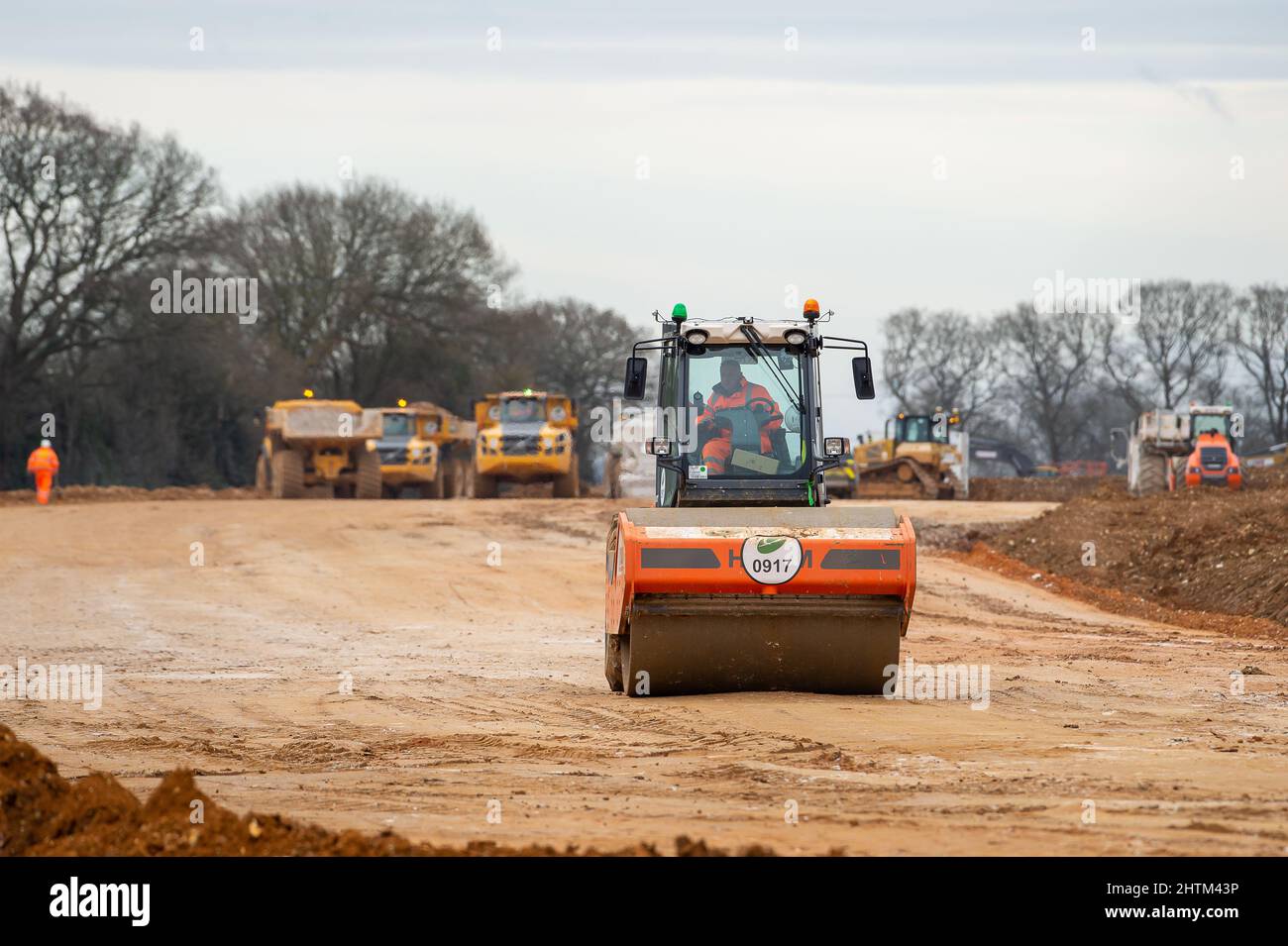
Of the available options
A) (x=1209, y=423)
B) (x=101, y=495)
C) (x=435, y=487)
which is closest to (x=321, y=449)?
(x=435, y=487)

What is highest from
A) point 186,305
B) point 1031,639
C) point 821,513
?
point 186,305

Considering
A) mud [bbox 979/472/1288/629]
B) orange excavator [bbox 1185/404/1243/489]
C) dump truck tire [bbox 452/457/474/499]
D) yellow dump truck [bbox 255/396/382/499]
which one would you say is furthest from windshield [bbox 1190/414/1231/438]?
dump truck tire [bbox 452/457/474/499]

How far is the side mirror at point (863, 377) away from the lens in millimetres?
11633

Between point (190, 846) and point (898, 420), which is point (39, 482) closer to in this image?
point (898, 420)

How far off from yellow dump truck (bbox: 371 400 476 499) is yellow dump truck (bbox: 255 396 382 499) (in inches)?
23.0

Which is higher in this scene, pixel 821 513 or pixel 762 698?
pixel 821 513

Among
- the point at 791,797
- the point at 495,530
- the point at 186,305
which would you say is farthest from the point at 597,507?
the point at 791,797

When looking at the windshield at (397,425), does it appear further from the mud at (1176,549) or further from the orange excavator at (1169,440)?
the mud at (1176,549)

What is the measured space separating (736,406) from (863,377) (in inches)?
36.7

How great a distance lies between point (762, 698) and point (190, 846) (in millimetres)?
5343

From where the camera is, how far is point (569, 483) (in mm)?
40656

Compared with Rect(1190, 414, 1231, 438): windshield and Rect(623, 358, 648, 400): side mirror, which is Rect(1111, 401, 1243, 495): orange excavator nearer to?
Rect(1190, 414, 1231, 438): windshield

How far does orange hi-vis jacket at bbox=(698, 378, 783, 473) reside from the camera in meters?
A: 11.8

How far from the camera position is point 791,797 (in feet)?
24.3
